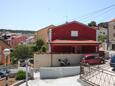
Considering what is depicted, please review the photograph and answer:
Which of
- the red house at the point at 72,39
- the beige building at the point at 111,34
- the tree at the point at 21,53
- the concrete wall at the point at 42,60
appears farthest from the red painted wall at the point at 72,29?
the beige building at the point at 111,34

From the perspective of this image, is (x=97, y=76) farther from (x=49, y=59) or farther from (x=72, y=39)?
(x=72, y=39)

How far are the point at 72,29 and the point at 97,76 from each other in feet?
70.3

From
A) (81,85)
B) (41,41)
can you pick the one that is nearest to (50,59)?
(81,85)

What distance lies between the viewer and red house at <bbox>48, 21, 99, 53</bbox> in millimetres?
38081

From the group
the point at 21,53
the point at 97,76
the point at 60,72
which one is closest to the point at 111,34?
the point at 21,53

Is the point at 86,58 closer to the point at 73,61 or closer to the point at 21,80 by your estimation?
the point at 73,61

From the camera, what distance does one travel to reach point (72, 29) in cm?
4028

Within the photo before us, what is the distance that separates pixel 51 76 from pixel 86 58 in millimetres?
5890

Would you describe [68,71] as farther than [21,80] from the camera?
Yes

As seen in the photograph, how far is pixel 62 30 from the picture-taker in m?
39.7

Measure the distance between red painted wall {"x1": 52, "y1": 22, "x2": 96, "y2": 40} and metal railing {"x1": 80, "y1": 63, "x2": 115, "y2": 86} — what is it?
1752 cm

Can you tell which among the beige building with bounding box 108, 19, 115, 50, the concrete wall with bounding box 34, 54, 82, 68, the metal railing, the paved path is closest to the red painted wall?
the concrete wall with bounding box 34, 54, 82, 68

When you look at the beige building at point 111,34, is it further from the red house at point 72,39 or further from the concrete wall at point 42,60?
the concrete wall at point 42,60

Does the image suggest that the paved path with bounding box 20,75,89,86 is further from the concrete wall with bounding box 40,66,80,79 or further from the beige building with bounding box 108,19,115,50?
the beige building with bounding box 108,19,115,50
